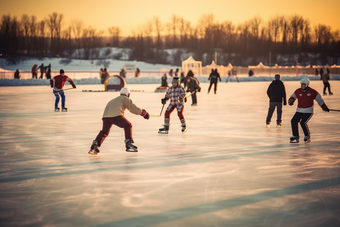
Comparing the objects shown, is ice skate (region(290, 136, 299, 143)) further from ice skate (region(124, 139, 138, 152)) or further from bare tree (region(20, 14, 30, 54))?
bare tree (region(20, 14, 30, 54))

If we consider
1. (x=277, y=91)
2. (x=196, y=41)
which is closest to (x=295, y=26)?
(x=196, y=41)

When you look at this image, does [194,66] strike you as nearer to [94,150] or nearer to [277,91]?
[277,91]

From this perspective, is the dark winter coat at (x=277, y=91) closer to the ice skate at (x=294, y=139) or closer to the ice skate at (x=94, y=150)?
the ice skate at (x=294, y=139)

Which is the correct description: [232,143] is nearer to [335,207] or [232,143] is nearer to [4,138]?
[335,207]

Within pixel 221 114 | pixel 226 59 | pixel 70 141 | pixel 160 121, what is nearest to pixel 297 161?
pixel 70 141

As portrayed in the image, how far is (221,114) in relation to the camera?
42.4 ft

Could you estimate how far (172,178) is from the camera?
5156 mm

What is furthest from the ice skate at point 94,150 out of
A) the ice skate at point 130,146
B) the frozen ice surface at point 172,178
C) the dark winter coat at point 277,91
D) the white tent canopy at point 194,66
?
the white tent canopy at point 194,66

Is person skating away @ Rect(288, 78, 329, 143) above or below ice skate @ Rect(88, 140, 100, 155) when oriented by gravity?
above

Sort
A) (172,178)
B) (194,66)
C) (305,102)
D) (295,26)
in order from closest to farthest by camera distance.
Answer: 1. (172,178)
2. (305,102)
3. (194,66)
4. (295,26)

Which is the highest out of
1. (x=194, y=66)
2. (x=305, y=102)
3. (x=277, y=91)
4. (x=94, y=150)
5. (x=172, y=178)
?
(x=194, y=66)

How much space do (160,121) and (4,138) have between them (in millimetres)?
4302

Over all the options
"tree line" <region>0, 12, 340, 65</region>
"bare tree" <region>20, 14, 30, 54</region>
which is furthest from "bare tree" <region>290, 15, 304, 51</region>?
"bare tree" <region>20, 14, 30, 54</region>

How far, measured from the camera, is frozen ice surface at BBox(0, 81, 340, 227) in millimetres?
3746
